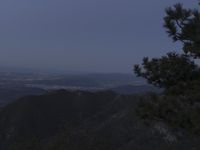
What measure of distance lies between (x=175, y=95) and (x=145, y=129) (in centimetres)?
4865

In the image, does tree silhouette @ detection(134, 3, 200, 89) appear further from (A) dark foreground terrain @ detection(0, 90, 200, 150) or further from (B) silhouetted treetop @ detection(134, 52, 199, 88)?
(A) dark foreground terrain @ detection(0, 90, 200, 150)

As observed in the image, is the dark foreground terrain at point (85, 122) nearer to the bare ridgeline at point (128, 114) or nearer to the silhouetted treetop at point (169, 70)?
the bare ridgeline at point (128, 114)

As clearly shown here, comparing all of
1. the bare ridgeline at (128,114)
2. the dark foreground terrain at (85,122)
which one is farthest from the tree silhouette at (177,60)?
the dark foreground terrain at (85,122)

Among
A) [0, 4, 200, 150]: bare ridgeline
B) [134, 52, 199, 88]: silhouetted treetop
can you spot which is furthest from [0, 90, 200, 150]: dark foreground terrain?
[134, 52, 199, 88]: silhouetted treetop

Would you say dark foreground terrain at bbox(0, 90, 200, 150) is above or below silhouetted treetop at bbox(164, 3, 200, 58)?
below

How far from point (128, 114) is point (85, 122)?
878 cm

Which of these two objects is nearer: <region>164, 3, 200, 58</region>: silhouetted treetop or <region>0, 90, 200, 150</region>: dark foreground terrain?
<region>164, 3, 200, 58</region>: silhouetted treetop

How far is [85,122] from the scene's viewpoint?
7556 centimetres

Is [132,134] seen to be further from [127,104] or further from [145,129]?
[127,104]

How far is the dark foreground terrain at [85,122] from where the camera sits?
2244 inches

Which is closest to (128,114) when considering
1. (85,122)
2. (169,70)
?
(85,122)

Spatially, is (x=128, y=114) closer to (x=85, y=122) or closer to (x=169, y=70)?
(x=85, y=122)

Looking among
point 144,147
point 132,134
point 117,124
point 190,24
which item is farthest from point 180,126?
point 117,124

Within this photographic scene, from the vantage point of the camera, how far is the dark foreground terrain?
57.0 m
